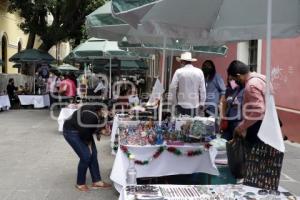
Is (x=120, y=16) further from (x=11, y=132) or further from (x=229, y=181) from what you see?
(x=11, y=132)

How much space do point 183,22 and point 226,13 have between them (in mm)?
518

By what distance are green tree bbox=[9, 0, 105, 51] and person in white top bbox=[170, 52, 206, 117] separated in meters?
15.9

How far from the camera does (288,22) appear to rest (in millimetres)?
5070

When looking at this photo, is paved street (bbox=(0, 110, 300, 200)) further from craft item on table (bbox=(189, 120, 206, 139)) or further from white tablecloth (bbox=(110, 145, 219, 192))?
craft item on table (bbox=(189, 120, 206, 139))

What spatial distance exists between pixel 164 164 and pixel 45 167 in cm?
339

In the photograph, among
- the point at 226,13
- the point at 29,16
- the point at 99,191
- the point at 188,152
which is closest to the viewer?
the point at 226,13

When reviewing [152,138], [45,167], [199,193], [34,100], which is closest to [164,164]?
[152,138]

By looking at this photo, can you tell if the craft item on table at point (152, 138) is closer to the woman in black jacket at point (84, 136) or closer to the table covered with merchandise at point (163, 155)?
the table covered with merchandise at point (163, 155)

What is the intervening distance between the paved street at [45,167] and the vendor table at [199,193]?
2.67 m

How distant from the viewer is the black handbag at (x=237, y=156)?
4957 millimetres

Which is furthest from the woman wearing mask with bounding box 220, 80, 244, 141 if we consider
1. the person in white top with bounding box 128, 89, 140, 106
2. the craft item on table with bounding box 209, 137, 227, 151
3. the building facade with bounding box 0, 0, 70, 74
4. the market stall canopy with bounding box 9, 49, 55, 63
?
the building facade with bounding box 0, 0, 70, 74

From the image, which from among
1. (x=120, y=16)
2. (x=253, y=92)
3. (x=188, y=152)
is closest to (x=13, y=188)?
(x=188, y=152)

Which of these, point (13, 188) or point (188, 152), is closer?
point (188, 152)

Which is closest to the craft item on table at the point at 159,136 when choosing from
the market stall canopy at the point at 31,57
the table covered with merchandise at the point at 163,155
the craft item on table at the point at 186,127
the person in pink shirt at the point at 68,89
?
the table covered with merchandise at the point at 163,155
